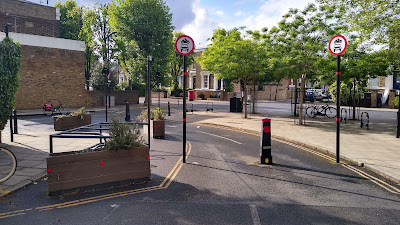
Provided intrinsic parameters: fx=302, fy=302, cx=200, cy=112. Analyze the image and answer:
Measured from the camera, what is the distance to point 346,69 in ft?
56.9

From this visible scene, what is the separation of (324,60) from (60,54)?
25294 mm

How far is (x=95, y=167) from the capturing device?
602 centimetres

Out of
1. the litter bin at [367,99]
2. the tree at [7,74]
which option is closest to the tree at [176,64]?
the litter bin at [367,99]

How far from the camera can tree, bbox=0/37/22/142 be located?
28.7 feet

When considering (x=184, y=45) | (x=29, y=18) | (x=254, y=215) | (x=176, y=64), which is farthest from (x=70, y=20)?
(x=254, y=215)

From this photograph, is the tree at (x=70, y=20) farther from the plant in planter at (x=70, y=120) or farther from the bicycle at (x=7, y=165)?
the bicycle at (x=7, y=165)

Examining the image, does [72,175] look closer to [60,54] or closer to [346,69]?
[346,69]

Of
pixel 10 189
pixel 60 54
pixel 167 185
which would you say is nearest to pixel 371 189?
pixel 167 185

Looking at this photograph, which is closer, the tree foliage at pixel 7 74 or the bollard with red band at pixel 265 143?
the bollard with red band at pixel 265 143

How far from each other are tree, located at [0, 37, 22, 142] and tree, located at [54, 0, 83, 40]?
118 ft

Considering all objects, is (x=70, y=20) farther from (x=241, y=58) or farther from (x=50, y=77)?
(x=241, y=58)

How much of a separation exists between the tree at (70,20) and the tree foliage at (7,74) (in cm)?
3591

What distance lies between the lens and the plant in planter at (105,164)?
5.72 m

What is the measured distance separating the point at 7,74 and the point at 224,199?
7.47 metres
